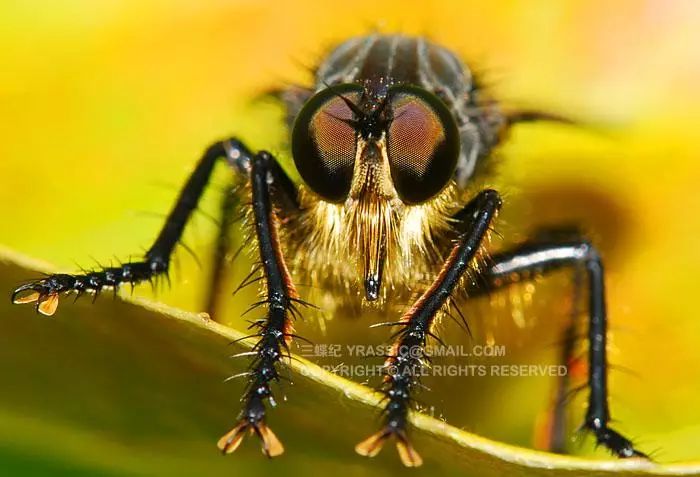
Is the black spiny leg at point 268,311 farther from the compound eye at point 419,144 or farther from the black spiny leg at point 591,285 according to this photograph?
the black spiny leg at point 591,285

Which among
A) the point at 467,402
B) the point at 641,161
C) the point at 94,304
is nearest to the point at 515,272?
the point at 467,402

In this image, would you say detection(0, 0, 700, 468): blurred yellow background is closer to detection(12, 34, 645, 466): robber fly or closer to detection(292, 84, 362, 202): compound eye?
detection(12, 34, 645, 466): robber fly

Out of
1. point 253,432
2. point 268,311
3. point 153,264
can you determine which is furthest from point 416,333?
point 153,264

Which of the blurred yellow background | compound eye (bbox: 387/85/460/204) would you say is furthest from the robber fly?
the blurred yellow background

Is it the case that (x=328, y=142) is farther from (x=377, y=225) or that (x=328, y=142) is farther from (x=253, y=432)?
(x=253, y=432)

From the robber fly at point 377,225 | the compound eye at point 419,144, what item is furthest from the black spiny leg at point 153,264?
the compound eye at point 419,144
